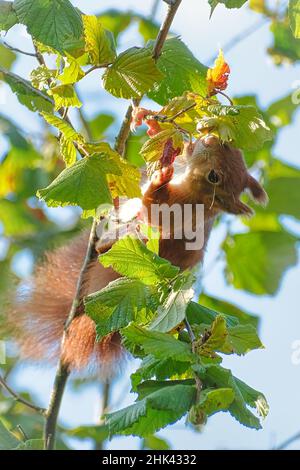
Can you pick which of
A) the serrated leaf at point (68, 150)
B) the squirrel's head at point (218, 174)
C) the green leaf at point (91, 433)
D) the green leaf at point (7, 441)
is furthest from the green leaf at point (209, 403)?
the green leaf at point (91, 433)

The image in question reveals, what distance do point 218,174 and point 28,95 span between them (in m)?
0.56

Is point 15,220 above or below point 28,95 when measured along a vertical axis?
above

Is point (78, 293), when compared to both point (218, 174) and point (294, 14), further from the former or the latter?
point (294, 14)

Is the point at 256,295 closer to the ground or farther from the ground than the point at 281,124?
closer to the ground

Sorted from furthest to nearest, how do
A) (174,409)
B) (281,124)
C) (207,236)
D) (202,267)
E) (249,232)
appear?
(281,124) → (249,232) → (202,267) → (207,236) → (174,409)

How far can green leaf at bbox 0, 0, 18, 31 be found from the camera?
1673 mm

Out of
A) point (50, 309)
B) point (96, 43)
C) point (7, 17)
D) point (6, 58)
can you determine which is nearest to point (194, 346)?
point (96, 43)

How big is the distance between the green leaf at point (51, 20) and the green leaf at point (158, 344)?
514mm

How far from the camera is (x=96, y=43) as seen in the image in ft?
5.52

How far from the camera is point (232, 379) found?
1428 mm
